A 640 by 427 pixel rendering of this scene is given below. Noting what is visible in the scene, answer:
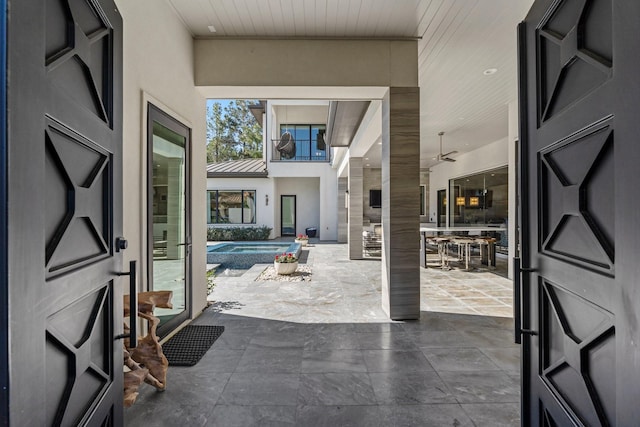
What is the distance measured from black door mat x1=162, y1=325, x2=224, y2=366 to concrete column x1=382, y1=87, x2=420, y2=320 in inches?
82.9

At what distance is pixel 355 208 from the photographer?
9.70m

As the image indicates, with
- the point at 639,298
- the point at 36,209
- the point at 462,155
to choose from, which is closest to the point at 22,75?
the point at 36,209

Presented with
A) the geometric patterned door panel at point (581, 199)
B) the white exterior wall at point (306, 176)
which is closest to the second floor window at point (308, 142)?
the white exterior wall at point (306, 176)

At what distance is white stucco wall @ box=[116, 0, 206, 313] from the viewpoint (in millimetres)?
2781

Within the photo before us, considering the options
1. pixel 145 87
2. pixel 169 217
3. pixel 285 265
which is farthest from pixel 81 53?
pixel 285 265

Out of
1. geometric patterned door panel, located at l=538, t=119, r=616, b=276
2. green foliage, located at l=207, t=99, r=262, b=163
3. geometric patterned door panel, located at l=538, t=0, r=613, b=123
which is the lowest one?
geometric patterned door panel, located at l=538, t=119, r=616, b=276

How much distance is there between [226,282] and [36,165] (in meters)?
5.83

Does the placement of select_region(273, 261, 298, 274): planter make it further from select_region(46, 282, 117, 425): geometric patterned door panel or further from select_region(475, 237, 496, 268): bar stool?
select_region(46, 282, 117, 425): geometric patterned door panel

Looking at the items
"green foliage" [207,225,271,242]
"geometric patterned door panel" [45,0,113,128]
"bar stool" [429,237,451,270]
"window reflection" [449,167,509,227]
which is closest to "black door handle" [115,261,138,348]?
"geometric patterned door panel" [45,0,113,128]

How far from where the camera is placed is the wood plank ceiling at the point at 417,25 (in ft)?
11.2

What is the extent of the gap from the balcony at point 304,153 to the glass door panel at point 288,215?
86.7 inches

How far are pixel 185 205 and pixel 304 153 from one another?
12.2 meters

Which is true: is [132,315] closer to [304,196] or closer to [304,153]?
[304,153]

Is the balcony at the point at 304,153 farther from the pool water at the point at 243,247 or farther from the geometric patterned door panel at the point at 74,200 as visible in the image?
the geometric patterned door panel at the point at 74,200
